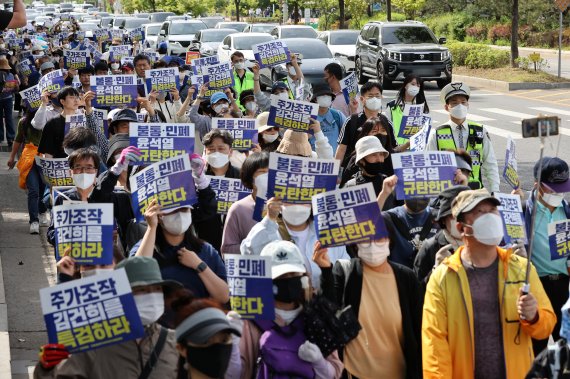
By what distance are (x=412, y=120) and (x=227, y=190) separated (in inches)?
132

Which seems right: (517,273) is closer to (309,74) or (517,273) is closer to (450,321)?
(450,321)

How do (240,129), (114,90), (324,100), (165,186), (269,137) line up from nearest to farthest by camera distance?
1. (165,186)
2. (269,137)
3. (240,129)
4. (324,100)
5. (114,90)

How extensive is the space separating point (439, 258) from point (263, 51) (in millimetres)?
8924

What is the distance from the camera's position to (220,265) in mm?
6348

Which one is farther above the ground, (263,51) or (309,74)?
(263,51)

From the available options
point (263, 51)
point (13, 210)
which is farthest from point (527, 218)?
point (13, 210)

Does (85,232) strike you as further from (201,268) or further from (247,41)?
(247,41)

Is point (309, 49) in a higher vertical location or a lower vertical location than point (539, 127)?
lower

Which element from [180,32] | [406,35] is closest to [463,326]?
[406,35]

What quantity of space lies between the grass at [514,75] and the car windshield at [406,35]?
239 cm

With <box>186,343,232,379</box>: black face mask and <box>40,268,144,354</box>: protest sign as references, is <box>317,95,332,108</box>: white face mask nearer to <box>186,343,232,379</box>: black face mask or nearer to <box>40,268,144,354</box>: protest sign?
<box>40,268,144,354</box>: protest sign

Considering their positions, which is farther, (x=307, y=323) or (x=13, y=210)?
(x=13, y=210)

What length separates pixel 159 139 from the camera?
902 cm

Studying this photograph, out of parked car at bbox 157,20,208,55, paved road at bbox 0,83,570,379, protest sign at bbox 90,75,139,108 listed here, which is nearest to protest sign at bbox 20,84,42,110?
protest sign at bbox 90,75,139,108
